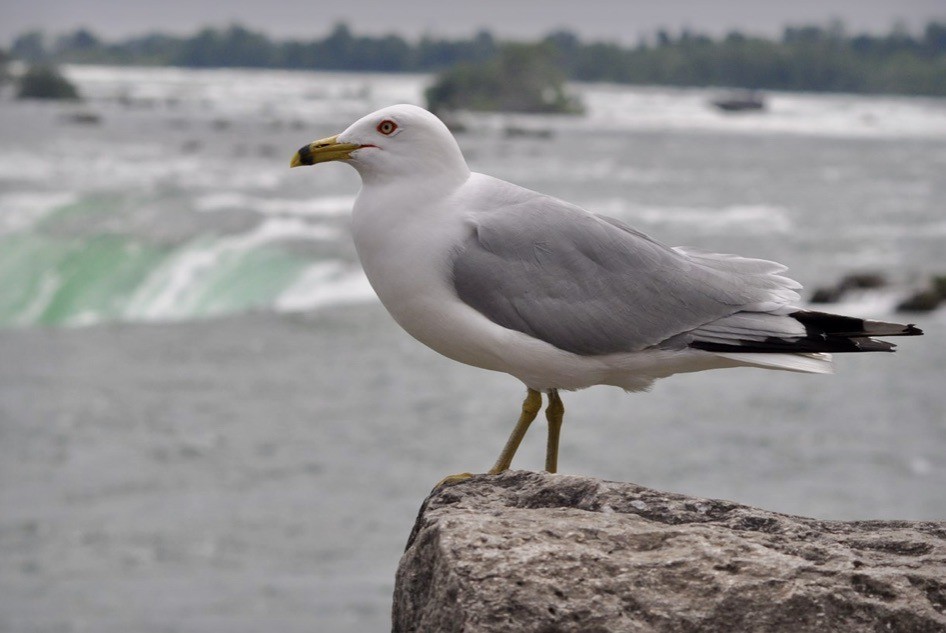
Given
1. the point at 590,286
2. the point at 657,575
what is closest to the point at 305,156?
the point at 590,286

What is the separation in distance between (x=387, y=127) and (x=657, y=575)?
5.66ft

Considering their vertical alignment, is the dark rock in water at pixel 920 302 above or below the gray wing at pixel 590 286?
below

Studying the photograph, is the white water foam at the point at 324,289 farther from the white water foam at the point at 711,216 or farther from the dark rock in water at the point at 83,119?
the dark rock in water at the point at 83,119

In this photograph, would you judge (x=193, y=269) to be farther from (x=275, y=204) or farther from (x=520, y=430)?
(x=520, y=430)

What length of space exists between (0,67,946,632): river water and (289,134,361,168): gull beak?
825 centimetres

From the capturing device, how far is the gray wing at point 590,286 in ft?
13.2

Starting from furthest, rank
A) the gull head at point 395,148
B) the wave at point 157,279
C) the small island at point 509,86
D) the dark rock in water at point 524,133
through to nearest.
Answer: the small island at point 509,86, the dark rock in water at point 524,133, the wave at point 157,279, the gull head at point 395,148

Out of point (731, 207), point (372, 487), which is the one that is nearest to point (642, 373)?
point (372, 487)

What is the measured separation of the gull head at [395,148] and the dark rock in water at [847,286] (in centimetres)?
1908

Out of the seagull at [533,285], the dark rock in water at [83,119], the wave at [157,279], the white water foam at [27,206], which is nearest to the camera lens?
the seagull at [533,285]

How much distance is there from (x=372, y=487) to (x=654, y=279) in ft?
36.3

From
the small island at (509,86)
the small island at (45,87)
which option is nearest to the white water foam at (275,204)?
the small island at (509,86)

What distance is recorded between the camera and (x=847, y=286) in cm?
2303

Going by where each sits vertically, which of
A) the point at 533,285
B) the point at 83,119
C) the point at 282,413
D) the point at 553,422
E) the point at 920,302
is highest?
the point at 533,285
